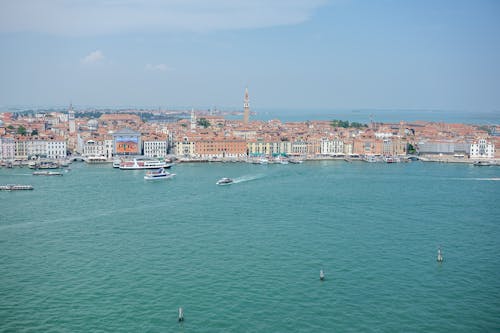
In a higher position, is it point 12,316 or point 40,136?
point 40,136

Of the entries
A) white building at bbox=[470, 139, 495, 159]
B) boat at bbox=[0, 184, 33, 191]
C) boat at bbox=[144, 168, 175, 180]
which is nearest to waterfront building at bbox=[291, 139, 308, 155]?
white building at bbox=[470, 139, 495, 159]

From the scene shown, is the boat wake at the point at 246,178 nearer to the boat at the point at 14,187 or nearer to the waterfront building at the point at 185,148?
the boat at the point at 14,187

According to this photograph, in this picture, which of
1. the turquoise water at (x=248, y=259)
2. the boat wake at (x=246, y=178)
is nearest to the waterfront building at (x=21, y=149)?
the turquoise water at (x=248, y=259)

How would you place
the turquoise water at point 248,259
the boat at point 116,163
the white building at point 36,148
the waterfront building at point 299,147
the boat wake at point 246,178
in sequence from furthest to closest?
the waterfront building at point 299,147
the white building at point 36,148
the boat at point 116,163
the boat wake at point 246,178
the turquoise water at point 248,259

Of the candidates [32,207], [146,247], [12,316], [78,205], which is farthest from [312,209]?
[12,316]

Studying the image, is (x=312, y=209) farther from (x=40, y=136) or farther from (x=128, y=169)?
(x=40, y=136)

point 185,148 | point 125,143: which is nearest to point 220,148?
point 185,148
